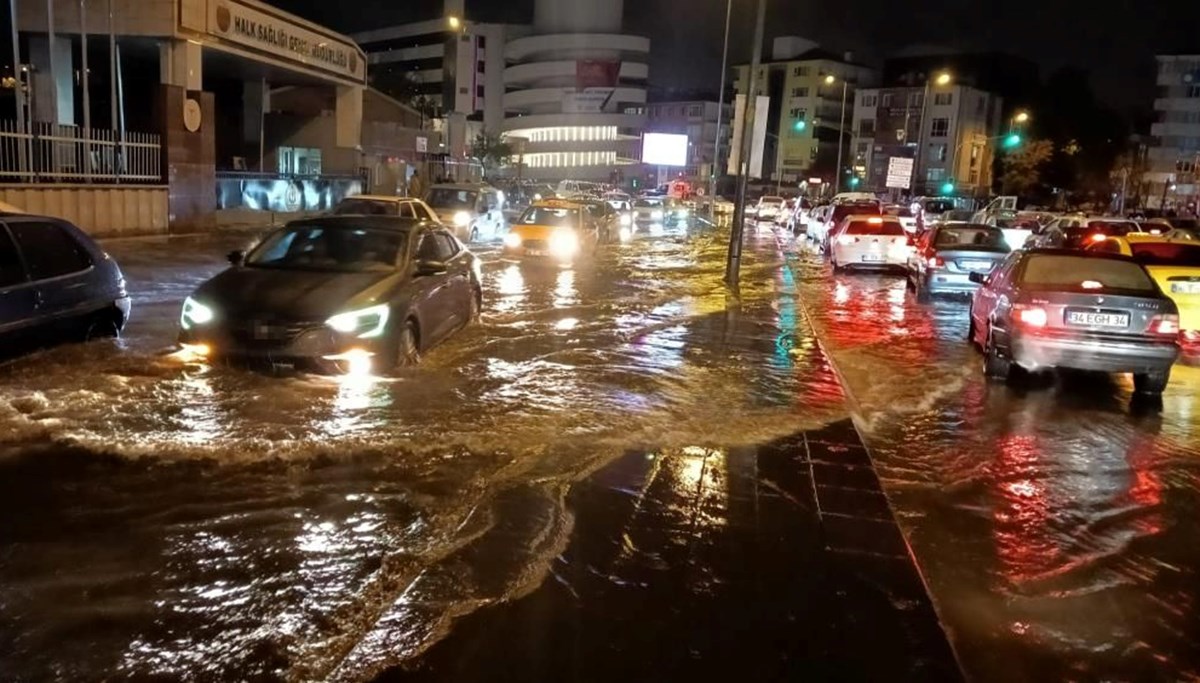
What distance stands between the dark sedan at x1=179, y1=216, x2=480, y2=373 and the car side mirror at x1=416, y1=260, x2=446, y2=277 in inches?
0.5

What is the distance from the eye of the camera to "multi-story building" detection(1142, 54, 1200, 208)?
94.4 metres

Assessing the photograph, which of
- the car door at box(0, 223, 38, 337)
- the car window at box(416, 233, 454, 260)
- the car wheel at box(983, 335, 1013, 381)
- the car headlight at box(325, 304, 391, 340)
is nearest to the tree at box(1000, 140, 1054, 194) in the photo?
the car wheel at box(983, 335, 1013, 381)

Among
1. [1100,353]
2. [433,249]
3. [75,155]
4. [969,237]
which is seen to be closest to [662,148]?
[969,237]

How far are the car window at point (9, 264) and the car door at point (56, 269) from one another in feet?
0.24

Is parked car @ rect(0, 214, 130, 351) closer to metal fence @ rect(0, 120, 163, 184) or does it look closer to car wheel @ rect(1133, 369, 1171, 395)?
car wheel @ rect(1133, 369, 1171, 395)

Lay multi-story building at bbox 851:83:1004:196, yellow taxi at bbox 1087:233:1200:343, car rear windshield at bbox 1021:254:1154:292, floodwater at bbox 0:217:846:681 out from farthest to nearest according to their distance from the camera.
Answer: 1. multi-story building at bbox 851:83:1004:196
2. yellow taxi at bbox 1087:233:1200:343
3. car rear windshield at bbox 1021:254:1154:292
4. floodwater at bbox 0:217:846:681

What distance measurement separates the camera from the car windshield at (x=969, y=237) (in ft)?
62.2

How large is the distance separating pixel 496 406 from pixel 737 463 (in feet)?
7.64

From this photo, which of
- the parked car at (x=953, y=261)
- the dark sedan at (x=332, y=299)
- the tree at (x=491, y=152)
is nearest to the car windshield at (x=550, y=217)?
the parked car at (x=953, y=261)

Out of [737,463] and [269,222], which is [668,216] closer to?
[269,222]

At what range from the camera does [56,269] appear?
8773mm

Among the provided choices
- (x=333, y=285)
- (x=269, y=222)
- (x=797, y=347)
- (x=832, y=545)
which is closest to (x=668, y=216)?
(x=269, y=222)

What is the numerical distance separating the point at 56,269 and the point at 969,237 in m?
16.2

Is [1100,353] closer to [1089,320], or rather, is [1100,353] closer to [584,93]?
[1089,320]
